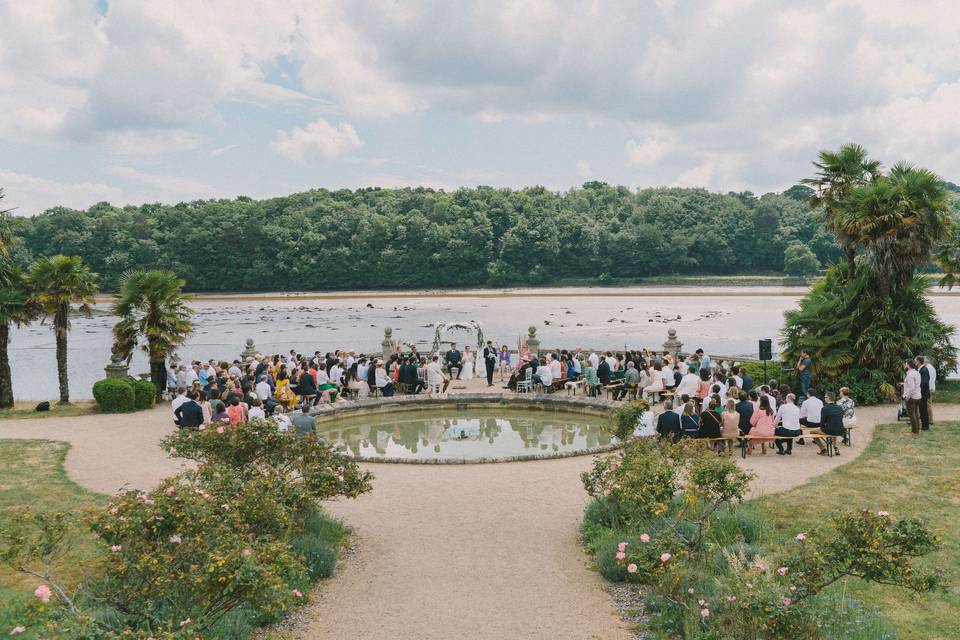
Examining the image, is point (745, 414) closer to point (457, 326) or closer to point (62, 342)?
point (457, 326)

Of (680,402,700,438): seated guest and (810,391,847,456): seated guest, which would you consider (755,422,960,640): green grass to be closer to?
(810,391,847,456): seated guest

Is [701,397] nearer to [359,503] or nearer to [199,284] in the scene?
[359,503]

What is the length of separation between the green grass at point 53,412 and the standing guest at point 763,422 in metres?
17.2

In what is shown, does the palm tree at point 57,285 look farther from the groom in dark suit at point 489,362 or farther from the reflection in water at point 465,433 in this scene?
the groom in dark suit at point 489,362

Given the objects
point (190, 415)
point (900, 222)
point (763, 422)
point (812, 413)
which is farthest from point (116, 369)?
point (900, 222)

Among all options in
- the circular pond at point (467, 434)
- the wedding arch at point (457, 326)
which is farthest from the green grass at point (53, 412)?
the wedding arch at point (457, 326)

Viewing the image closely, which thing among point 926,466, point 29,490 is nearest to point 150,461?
point 29,490

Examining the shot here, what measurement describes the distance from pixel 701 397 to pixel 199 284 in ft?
286

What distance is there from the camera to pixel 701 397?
1672cm

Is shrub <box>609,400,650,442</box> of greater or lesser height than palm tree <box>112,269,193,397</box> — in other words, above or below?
below

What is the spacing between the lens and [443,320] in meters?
61.2

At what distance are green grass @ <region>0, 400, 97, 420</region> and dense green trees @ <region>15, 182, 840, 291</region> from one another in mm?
71841

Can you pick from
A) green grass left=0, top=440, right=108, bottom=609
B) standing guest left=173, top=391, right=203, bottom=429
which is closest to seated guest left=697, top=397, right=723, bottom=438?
standing guest left=173, top=391, right=203, bottom=429

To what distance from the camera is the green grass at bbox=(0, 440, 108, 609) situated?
8.21 metres
